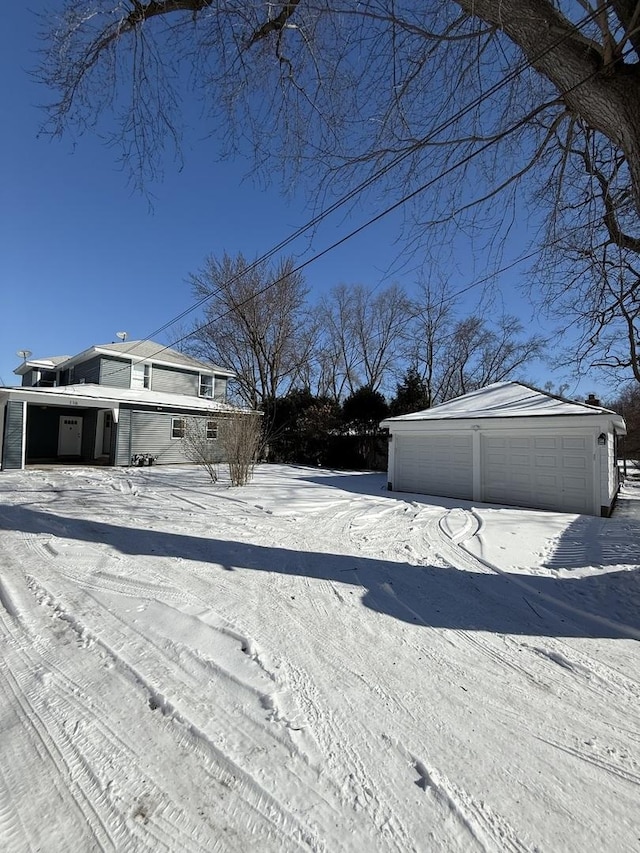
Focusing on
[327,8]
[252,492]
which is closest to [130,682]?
[327,8]

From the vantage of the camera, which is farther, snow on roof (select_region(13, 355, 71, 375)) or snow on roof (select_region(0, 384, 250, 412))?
snow on roof (select_region(13, 355, 71, 375))

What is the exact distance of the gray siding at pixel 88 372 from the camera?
18.1 meters

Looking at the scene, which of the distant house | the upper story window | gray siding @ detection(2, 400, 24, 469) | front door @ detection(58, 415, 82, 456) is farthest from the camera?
the upper story window

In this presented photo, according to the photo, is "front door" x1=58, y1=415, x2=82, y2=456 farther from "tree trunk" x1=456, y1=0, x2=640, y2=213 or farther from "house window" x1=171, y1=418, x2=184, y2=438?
"tree trunk" x1=456, y1=0, x2=640, y2=213

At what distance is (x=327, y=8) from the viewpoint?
4.06 metres

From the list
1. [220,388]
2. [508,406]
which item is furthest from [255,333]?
[508,406]

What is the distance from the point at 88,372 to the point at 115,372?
60.3 inches

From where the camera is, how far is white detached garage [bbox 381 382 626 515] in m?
9.16

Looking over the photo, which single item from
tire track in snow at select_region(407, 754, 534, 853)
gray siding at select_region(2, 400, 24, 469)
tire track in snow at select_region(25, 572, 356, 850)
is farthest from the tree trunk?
gray siding at select_region(2, 400, 24, 469)

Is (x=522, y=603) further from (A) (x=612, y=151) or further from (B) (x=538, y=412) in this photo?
(B) (x=538, y=412)

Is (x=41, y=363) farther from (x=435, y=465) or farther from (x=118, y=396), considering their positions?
(x=435, y=465)

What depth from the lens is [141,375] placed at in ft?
63.8

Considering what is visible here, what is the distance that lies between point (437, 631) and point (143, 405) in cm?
1616

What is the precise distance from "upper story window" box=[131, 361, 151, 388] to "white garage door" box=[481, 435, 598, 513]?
51.9 feet
